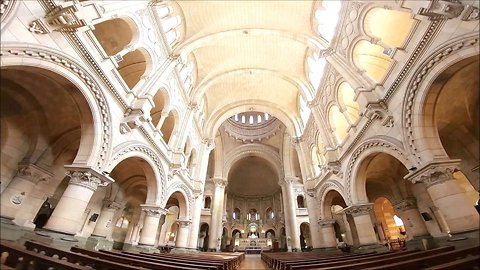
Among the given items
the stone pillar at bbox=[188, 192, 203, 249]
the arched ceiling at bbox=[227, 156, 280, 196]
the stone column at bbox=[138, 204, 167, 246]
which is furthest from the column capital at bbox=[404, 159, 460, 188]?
the arched ceiling at bbox=[227, 156, 280, 196]

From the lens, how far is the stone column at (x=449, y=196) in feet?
17.3

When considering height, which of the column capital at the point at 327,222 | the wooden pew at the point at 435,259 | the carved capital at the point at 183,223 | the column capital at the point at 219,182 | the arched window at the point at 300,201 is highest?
the column capital at the point at 219,182

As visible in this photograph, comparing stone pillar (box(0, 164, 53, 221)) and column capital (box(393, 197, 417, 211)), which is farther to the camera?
column capital (box(393, 197, 417, 211))

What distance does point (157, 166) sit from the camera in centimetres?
1030

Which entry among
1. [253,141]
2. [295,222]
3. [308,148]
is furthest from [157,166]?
[253,141]

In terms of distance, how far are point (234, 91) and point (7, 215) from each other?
1669 cm

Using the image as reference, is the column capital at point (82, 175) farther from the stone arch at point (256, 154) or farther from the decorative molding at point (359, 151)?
the stone arch at point (256, 154)

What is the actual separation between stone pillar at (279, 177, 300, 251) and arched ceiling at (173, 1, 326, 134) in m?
8.92

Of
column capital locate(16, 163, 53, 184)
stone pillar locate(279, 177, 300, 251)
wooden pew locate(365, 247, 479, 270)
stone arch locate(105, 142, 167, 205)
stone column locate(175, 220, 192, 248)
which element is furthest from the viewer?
stone pillar locate(279, 177, 300, 251)

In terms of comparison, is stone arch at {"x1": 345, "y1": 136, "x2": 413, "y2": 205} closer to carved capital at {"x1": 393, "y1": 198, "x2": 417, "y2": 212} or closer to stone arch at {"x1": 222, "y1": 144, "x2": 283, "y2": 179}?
carved capital at {"x1": 393, "y1": 198, "x2": 417, "y2": 212}

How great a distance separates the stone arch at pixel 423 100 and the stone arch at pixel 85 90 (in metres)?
10.00

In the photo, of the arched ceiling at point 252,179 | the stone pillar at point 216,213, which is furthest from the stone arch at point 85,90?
the arched ceiling at point 252,179

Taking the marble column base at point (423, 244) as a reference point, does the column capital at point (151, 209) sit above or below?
above

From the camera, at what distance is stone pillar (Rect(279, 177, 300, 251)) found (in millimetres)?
21881
